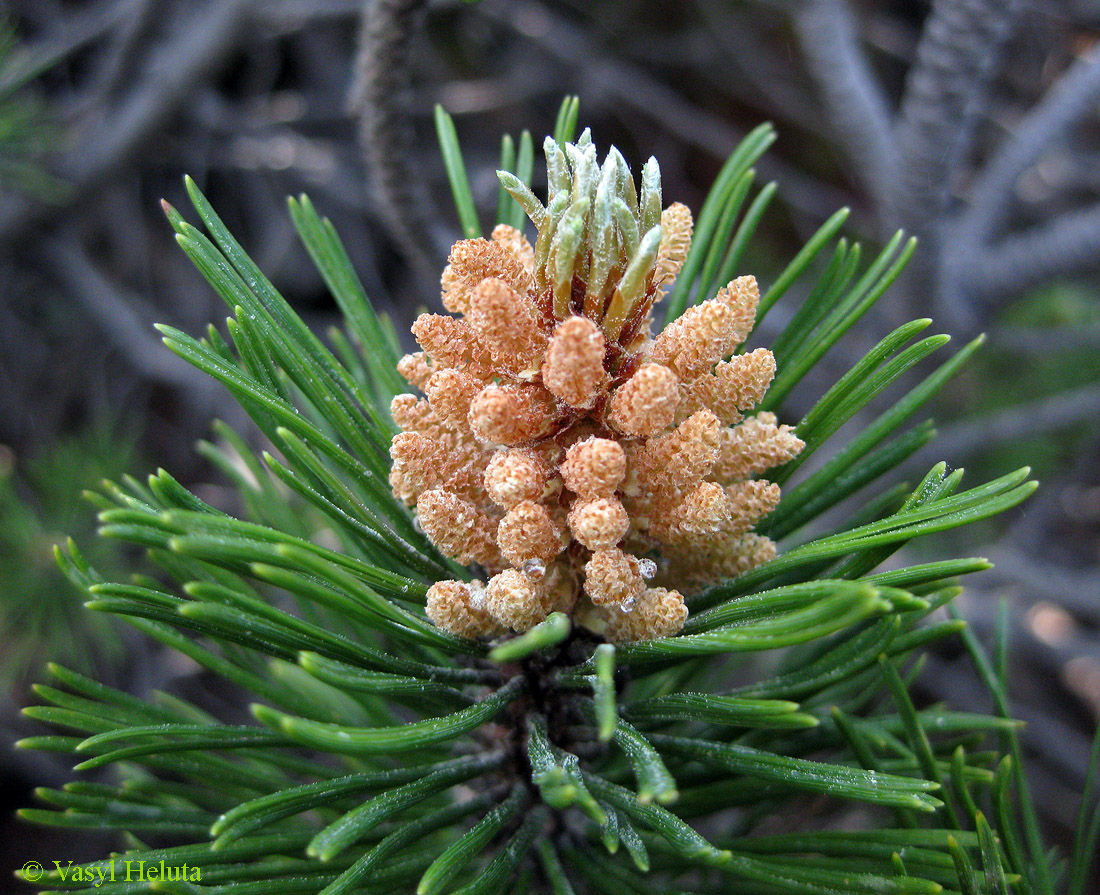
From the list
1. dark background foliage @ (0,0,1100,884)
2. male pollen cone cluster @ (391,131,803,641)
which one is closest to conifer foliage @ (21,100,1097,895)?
male pollen cone cluster @ (391,131,803,641)

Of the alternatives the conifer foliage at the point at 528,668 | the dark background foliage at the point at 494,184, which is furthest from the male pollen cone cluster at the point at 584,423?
the dark background foliage at the point at 494,184

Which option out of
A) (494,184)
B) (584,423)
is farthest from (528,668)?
(494,184)

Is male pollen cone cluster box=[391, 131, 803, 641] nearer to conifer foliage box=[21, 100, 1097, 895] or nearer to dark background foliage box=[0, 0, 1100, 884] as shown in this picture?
conifer foliage box=[21, 100, 1097, 895]

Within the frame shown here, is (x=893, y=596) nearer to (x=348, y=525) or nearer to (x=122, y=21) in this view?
(x=348, y=525)

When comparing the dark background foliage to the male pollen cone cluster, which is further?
the dark background foliage

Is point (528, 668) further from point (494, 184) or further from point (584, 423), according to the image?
point (494, 184)

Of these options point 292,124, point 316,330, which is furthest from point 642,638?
point 292,124

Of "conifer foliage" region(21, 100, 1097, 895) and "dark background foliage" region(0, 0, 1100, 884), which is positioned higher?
"dark background foliage" region(0, 0, 1100, 884)
